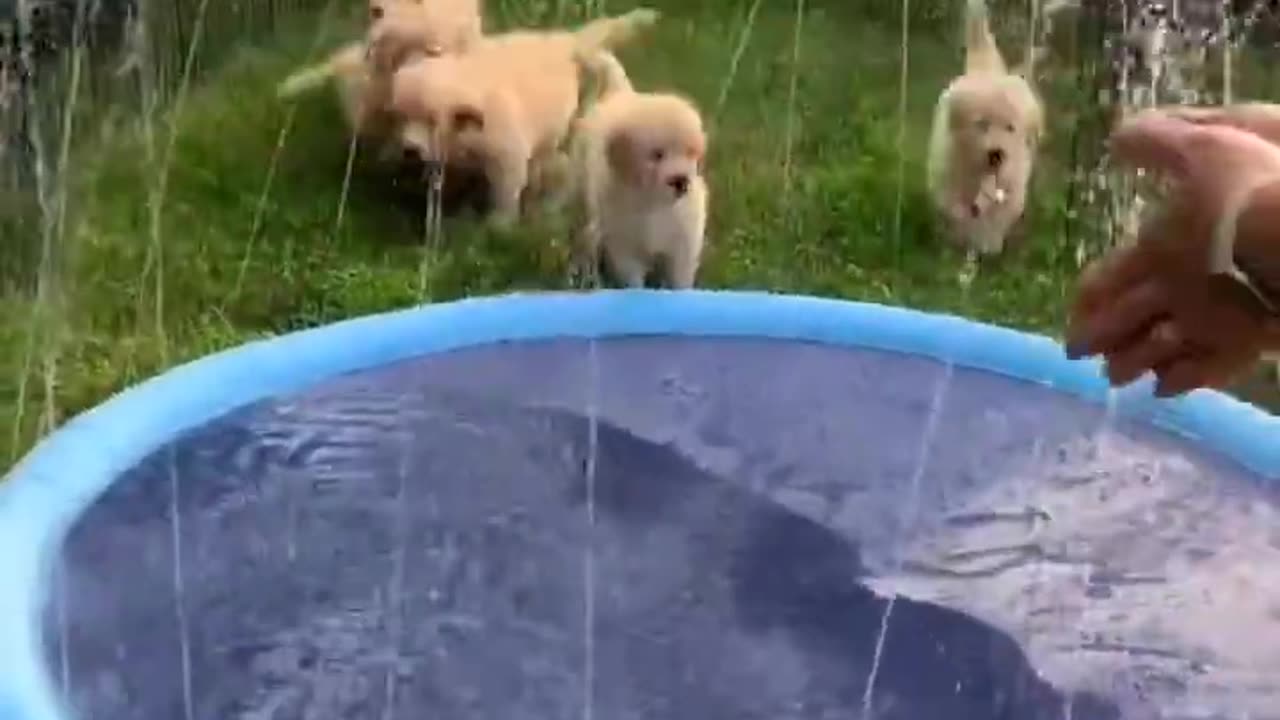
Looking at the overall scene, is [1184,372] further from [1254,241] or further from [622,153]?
[622,153]

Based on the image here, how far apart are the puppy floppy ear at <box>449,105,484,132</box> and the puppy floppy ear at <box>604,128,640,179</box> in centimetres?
41

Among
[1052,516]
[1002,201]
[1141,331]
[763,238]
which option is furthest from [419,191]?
[1141,331]

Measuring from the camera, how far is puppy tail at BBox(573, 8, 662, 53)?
11.8 feet

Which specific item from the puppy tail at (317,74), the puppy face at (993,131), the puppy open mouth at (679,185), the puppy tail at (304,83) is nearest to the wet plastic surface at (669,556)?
the puppy open mouth at (679,185)

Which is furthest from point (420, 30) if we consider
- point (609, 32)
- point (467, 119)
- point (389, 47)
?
point (609, 32)

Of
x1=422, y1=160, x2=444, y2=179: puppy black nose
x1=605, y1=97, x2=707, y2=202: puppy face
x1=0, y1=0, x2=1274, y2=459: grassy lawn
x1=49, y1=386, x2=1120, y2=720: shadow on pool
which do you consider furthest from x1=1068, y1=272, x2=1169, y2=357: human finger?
x1=422, y1=160, x2=444, y2=179: puppy black nose

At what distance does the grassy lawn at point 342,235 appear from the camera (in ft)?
10.7

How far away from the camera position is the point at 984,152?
Result: 332 cm

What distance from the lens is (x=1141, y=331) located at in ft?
4.42

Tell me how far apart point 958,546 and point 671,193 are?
2.89 ft

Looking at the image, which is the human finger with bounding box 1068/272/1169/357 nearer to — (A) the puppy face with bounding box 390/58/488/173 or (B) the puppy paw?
(A) the puppy face with bounding box 390/58/488/173

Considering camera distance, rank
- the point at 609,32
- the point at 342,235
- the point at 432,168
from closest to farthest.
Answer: the point at 432,168 < the point at 342,235 < the point at 609,32

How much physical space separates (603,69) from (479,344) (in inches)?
32.8

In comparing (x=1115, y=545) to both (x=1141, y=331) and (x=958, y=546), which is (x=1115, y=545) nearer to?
(x=958, y=546)
